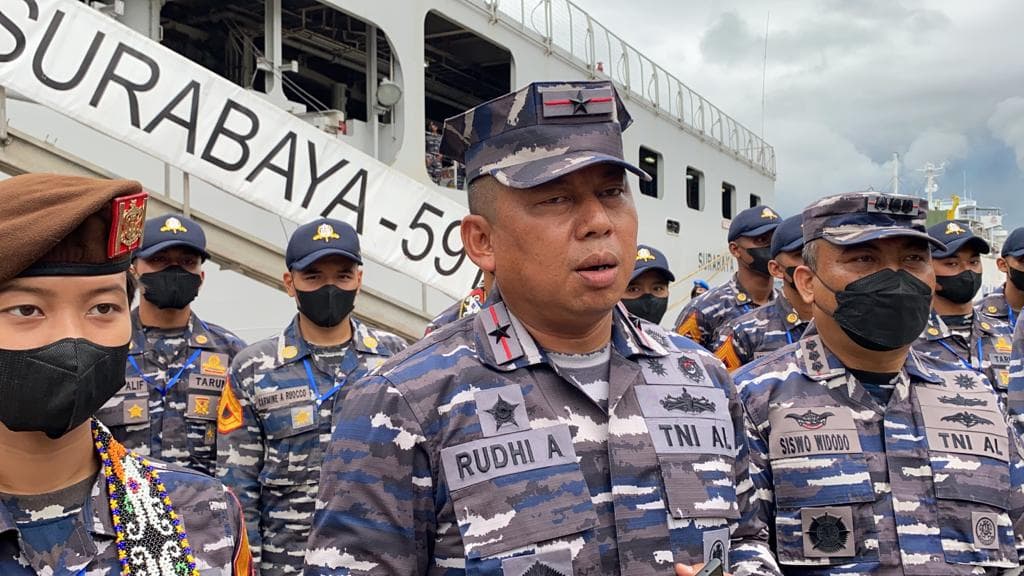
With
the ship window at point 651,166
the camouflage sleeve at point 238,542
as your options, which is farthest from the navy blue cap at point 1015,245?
the ship window at point 651,166

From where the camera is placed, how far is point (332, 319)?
3633mm

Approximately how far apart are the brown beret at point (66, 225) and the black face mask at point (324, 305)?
82.3 inches

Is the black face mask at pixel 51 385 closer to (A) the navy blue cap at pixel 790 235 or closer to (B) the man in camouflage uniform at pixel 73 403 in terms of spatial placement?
(B) the man in camouflage uniform at pixel 73 403

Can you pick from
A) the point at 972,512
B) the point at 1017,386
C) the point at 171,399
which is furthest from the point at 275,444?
the point at 1017,386

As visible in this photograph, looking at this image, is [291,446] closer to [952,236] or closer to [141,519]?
[141,519]

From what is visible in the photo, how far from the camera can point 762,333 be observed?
4.42 metres

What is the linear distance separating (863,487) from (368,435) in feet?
4.18

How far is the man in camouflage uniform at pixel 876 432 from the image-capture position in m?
2.06

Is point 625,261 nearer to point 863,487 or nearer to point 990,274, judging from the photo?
point 863,487

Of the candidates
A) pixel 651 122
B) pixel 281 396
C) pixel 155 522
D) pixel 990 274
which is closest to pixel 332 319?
pixel 281 396

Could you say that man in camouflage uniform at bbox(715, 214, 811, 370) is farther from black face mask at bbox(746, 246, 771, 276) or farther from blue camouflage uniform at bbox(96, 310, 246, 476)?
blue camouflage uniform at bbox(96, 310, 246, 476)

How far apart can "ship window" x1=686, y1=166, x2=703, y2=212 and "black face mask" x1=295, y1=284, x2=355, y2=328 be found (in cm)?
1524

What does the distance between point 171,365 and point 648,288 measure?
2634mm


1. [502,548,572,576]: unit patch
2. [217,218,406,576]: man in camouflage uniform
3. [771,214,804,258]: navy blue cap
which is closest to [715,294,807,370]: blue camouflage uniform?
[771,214,804,258]: navy blue cap
